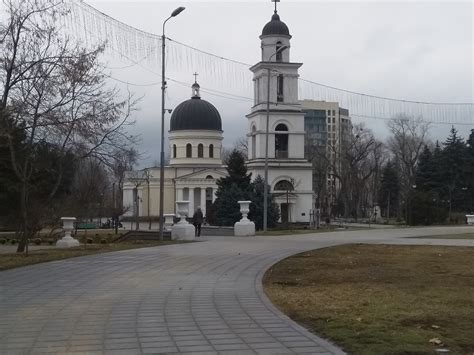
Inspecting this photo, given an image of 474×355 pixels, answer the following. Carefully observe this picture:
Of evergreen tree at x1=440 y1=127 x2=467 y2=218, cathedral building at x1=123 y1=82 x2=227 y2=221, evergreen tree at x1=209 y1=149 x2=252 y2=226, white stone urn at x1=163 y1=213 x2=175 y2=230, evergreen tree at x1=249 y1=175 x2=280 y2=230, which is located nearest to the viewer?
white stone urn at x1=163 y1=213 x2=175 y2=230

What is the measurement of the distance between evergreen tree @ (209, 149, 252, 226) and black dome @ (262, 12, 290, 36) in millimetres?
14879

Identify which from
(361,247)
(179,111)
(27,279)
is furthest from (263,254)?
(179,111)

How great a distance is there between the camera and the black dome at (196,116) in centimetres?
8669

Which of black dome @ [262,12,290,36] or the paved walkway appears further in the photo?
black dome @ [262,12,290,36]

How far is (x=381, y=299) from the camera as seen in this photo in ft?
34.0

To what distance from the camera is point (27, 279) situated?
13.6m

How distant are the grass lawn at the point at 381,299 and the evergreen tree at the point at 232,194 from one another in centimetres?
3637

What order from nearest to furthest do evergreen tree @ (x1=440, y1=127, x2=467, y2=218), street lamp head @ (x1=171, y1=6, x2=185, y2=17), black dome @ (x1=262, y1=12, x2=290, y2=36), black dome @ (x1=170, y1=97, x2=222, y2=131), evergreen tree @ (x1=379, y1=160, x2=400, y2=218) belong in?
street lamp head @ (x1=171, y1=6, x2=185, y2=17)
black dome @ (x1=262, y1=12, x2=290, y2=36)
evergreen tree @ (x1=440, y1=127, x2=467, y2=218)
black dome @ (x1=170, y1=97, x2=222, y2=131)
evergreen tree @ (x1=379, y1=160, x2=400, y2=218)

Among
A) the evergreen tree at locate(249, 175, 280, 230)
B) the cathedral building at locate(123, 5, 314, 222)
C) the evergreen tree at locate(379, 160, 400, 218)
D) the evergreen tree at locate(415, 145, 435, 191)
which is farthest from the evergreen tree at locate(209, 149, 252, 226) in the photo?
the evergreen tree at locate(379, 160, 400, 218)

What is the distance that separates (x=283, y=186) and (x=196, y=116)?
67.1ft

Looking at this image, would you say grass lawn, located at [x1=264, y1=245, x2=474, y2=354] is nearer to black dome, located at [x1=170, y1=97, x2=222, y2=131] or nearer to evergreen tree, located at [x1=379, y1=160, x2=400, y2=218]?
black dome, located at [x1=170, y1=97, x2=222, y2=131]

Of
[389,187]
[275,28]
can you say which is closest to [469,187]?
[389,187]

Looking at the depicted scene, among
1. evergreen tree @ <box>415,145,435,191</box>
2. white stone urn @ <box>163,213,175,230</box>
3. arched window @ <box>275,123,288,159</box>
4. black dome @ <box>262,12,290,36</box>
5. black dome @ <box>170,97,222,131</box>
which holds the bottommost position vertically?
white stone urn @ <box>163,213,175,230</box>

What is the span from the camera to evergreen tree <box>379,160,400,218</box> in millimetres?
102188
